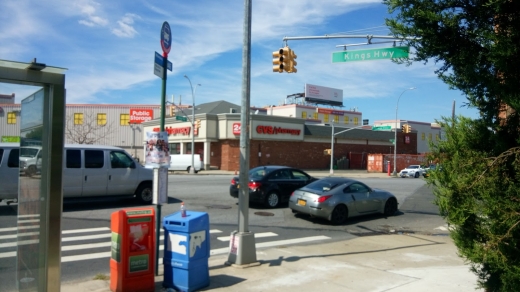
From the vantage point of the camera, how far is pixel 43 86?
4.96 metres

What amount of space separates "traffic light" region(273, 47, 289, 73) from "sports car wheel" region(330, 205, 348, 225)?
5.25 m

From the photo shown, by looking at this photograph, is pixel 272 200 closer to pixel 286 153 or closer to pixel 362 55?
pixel 362 55

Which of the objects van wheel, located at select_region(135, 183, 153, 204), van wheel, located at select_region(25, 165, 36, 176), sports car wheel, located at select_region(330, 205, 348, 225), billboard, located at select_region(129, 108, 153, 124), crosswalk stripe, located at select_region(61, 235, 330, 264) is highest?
billboard, located at select_region(129, 108, 153, 124)

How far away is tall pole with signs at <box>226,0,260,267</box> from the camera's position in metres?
8.30

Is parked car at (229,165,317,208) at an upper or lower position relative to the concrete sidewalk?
upper

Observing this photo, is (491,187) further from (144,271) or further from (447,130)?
(144,271)

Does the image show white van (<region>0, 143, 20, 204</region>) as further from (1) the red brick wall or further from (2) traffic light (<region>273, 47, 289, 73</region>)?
(1) the red brick wall

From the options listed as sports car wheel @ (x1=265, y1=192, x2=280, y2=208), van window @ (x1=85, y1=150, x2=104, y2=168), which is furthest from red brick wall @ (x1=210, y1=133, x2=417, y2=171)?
van window @ (x1=85, y1=150, x2=104, y2=168)

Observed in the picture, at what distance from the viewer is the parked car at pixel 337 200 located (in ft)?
46.2

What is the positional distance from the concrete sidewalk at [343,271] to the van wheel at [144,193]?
7573 millimetres

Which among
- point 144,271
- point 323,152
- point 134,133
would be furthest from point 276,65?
point 134,133

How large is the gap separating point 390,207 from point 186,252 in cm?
1103

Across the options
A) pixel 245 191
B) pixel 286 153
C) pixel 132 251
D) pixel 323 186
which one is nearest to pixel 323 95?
pixel 286 153

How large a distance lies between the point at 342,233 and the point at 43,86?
9.70m
